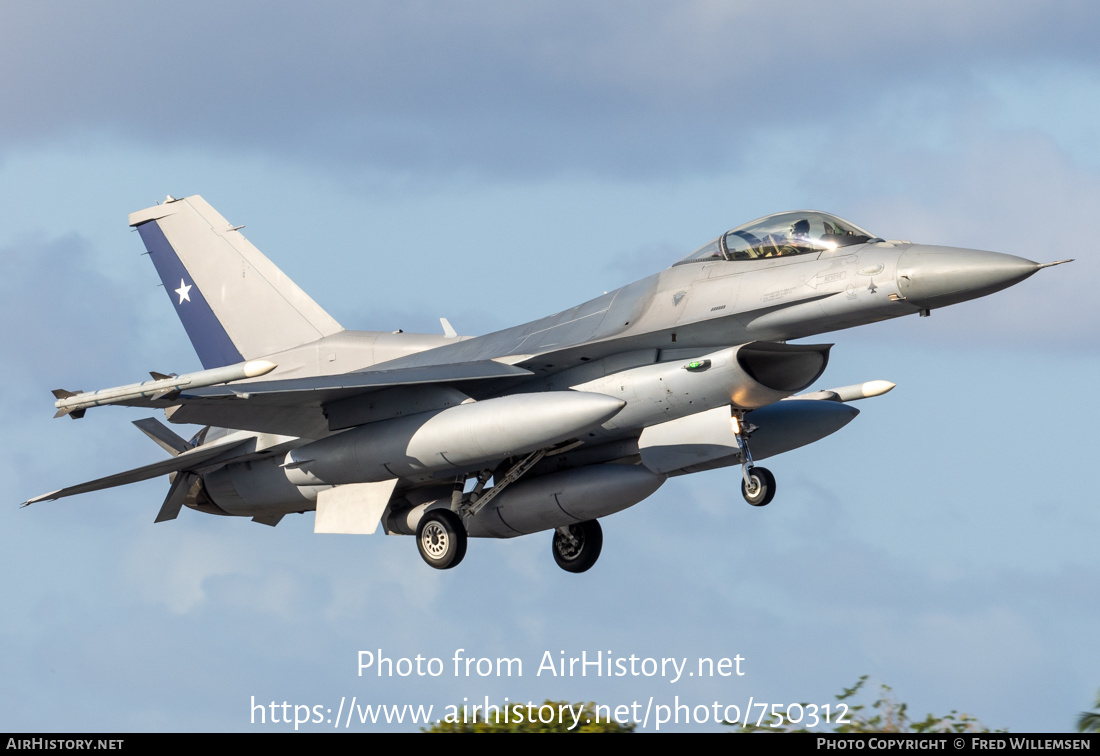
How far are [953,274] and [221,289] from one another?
10970 mm

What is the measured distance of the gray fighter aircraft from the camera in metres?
14.4

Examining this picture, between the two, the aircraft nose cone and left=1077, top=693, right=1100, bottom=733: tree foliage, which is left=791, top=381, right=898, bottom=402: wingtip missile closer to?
the aircraft nose cone

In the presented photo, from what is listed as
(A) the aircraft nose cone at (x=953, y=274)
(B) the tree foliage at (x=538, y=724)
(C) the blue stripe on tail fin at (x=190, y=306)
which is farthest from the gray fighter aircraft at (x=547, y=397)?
(B) the tree foliage at (x=538, y=724)

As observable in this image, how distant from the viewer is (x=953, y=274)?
1364 cm

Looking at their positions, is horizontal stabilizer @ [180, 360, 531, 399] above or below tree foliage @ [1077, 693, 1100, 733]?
above

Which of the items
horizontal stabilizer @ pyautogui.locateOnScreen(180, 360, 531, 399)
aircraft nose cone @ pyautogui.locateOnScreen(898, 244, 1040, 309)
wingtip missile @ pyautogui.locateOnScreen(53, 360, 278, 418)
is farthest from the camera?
horizontal stabilizer @ pyautogui.locateOnScreen(180, 360, 531, 399)

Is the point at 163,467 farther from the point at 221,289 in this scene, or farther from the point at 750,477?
the point at 750,477

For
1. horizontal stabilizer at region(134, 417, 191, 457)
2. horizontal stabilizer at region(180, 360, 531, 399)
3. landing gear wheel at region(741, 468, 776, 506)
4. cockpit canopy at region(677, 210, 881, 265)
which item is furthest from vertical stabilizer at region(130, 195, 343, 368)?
landing gear wheel at region(741, 468, 776, 506)

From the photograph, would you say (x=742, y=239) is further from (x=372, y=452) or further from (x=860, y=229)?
(x=372, y=452)

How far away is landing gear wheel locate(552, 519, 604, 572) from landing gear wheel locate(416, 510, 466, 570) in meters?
2.33

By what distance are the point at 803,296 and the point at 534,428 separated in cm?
323

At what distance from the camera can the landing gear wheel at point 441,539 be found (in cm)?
1658
